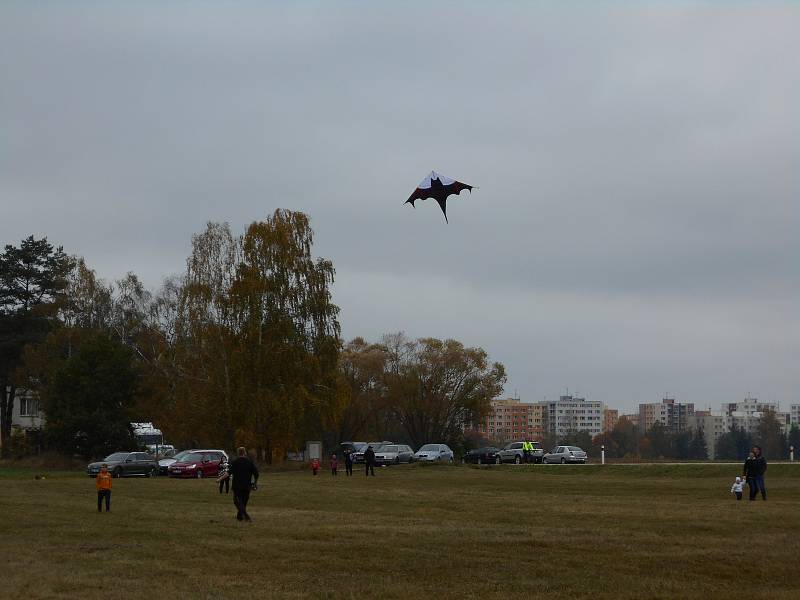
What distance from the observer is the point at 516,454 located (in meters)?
71.8

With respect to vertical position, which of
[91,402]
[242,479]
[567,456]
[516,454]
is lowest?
[242,479]

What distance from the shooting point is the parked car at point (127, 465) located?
56250mm

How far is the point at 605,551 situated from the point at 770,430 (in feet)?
467

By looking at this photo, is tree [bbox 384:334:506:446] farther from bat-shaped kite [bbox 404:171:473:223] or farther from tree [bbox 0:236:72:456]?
bat-shaped kite [bbox 404:171:473:223]

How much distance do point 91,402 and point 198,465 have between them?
15995mm

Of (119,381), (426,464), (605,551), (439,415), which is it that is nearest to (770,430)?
(439,415)

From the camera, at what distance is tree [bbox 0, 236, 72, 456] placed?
85.4 metres

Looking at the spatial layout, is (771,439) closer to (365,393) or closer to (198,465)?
(365,393)

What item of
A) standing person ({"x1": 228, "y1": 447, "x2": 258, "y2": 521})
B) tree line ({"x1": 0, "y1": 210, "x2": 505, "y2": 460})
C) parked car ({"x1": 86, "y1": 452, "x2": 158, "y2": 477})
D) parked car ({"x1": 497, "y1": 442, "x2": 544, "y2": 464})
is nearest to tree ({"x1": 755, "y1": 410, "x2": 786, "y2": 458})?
parked car ({"x1": 497, "y1": 442, "x2": 544, "y2": 464})

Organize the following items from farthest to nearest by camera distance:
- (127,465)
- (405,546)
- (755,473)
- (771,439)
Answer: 1. (771,439)
2. (127,465)
3. (755,473)
4. (405,546)

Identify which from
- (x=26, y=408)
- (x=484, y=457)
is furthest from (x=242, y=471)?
(x=26, y=408)

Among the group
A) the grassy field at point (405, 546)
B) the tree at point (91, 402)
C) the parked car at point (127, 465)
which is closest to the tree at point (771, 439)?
the tree at point (91, 402)

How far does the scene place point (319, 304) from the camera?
6812 cm

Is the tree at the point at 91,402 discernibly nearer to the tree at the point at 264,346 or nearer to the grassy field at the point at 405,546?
the tree at the point at 264,346
